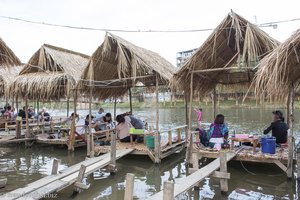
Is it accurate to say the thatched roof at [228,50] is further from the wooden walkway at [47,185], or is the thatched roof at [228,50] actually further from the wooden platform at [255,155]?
the wooden walkway at [47,185]

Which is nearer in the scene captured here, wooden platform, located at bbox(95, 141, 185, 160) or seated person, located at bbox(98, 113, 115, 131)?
wooden platform, located at bbox(95, 141, 185, 160)

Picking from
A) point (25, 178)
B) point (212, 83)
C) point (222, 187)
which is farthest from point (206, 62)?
point (25, 178)

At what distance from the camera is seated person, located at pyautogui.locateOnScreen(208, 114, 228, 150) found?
24.2 feet

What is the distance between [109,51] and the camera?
9.33 metres

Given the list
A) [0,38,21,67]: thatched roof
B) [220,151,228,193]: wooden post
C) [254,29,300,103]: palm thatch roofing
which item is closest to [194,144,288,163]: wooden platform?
[220,151,228,193]: wooden post

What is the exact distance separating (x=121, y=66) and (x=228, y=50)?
10.4 feet

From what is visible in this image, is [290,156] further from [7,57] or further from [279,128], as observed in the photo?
[7,57]

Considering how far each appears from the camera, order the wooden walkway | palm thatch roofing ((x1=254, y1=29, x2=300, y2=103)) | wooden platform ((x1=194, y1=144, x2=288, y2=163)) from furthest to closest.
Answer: wooden platform ((x1=194, y1=144, x2=288, y2=163)) < palm thatch roofing ((x1=254, y1=29, x2=300, y2=103)) < the wooden walkway

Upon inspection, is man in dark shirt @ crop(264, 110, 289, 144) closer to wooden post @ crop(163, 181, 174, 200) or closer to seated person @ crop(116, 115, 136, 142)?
seated person @ crop(116, 115, 136, 142)

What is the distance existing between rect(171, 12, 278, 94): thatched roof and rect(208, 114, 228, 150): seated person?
1257 mm

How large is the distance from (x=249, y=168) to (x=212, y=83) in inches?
131

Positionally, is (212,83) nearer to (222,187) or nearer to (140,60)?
(140,60)

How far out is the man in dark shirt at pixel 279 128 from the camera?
7.26 m

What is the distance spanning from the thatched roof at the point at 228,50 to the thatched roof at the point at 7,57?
3.94 m
